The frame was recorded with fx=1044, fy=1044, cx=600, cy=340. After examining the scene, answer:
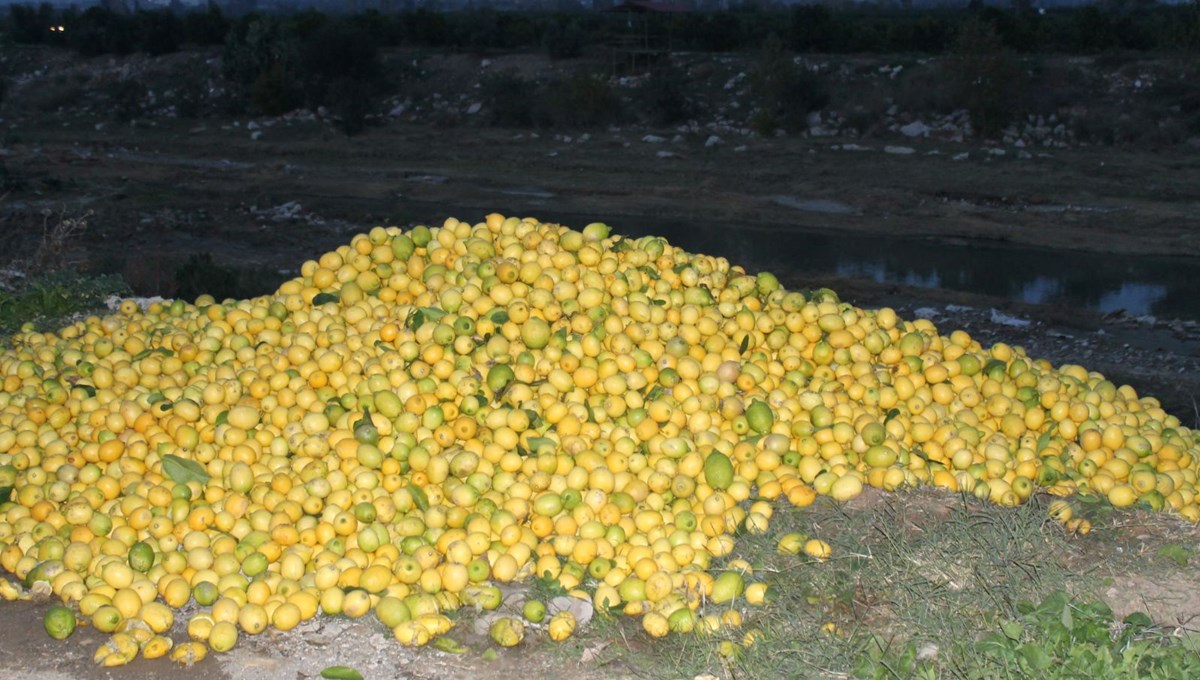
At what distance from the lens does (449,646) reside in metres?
3.75

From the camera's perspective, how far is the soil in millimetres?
12008

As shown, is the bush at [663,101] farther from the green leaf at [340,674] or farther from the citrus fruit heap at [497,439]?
the green leaf at [340,674]

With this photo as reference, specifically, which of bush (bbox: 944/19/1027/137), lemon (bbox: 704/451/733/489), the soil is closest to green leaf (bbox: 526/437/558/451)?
lemon (bbox: 704/451/733/489)

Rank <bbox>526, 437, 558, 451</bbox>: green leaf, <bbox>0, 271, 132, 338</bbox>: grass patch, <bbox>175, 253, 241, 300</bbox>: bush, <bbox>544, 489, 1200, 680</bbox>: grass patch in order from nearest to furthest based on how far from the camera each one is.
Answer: <bbox>544, 489, 1200, 680</bbox>: grass patch → <bbox>526, 437, 558, 451</bbox>: green leaf → <bbox>0, 271, 132, 338</bbox>: grass patch → <bbox>175, 253, 241, 300</bbox>: bush

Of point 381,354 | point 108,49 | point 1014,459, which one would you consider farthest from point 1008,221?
point 108,49

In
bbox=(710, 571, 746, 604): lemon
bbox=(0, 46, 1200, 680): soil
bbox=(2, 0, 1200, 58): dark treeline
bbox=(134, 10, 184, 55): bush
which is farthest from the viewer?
bbox=(134, 10, 184, 55): bush

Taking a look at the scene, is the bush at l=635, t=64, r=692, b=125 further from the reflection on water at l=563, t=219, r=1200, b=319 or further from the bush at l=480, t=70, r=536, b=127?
the reflection on water at l=563, t=219, r=1200, b=319

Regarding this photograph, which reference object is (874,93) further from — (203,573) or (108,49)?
(108,49)

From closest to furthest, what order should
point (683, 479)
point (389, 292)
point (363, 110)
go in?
point (683, 479)
point (389, 292)
point (363, 110)

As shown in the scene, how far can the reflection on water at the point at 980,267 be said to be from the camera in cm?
1347

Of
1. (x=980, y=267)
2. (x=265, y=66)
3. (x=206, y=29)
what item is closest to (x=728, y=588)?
(x=980, y=267)

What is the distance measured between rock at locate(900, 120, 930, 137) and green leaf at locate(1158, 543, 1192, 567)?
20750 millimetres

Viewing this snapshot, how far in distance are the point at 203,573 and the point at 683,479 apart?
197 cm

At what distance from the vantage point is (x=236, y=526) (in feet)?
14.3
